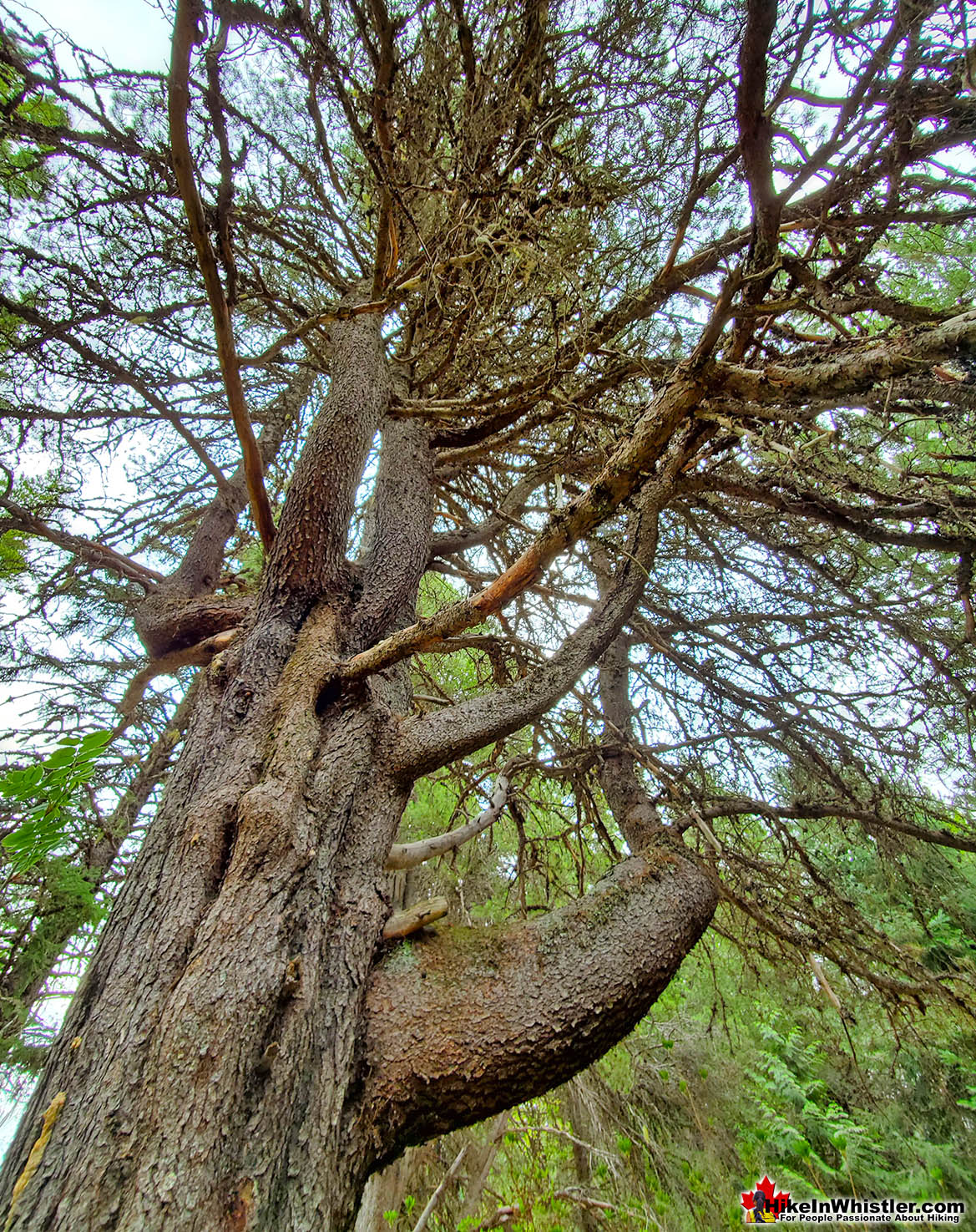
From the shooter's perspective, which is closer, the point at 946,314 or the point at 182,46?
the point at 182,46

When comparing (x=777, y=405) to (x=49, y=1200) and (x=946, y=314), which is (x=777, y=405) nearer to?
(x=946, y=314)

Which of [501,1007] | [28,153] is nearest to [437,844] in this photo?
[501,1007]

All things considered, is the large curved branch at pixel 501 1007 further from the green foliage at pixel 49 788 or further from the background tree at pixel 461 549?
the green foliage at pixel 49 788

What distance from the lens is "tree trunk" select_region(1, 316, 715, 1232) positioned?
1.03 meters

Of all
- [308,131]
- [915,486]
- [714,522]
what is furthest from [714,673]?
[308,131]

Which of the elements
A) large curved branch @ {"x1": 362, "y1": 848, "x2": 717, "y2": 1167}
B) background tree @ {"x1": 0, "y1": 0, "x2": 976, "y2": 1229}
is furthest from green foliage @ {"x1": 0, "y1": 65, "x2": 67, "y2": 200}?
large curved branch @ {"x1": 362, "y1": 848, "x2": 717, "y2": 1167}

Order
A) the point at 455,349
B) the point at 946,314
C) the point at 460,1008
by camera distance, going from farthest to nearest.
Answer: the point at 455,349
the point at 946,314
the point at 460,1008

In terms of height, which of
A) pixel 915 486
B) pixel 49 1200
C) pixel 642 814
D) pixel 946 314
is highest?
pixel 946 314

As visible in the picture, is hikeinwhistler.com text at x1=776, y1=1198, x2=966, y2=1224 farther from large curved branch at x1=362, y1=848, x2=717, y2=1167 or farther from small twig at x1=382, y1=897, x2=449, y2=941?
small twig at x1=382, y1=897, x2=449, y2=941

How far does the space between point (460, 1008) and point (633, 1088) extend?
121 inches

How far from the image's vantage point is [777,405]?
1.76 meters

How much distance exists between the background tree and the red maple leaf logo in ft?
5.74

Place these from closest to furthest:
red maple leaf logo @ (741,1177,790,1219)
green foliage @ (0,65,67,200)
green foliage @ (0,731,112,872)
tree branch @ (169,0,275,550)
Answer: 1. tree branch @ (169,0,275,550)
2. green foliage @ (0,731,112,872)
3. green foliage @ (0,65,67,200)
4. red maple leaf logo @ (741,1177,790,1219)

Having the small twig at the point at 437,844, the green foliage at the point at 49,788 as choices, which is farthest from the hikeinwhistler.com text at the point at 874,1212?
the green foliage at the point at 49,788
